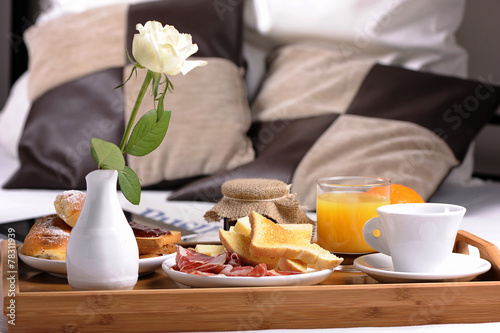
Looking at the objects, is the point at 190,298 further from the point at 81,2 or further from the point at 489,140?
the point at 489,140

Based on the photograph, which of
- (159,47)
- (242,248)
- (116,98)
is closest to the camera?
(159,47)

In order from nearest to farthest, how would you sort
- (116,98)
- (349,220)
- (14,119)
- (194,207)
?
(349,220), (194,207), (116,98), (14,119)

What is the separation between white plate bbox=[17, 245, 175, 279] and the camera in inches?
27.9

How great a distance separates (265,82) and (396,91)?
0.36 m

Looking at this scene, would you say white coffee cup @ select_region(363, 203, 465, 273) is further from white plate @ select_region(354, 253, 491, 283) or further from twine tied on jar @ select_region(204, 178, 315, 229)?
twine tied on jar @ select_region(204, 178, 315, 229)

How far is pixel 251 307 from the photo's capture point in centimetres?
61

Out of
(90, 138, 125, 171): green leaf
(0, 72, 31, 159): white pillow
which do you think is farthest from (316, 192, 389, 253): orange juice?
(0, 72, 31, 159): white pillow

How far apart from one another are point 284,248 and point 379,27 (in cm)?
109

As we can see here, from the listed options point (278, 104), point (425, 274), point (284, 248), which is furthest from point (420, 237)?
point (278, 104)

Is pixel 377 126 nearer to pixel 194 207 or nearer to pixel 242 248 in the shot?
pixel 194 207

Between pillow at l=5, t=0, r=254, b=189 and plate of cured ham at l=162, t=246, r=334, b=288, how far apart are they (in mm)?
821

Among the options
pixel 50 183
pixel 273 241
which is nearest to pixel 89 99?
pixel 50 183

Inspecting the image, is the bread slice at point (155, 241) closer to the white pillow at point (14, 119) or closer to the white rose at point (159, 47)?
the white rose at point (159, 47)

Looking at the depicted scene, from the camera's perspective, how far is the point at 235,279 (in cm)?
64
